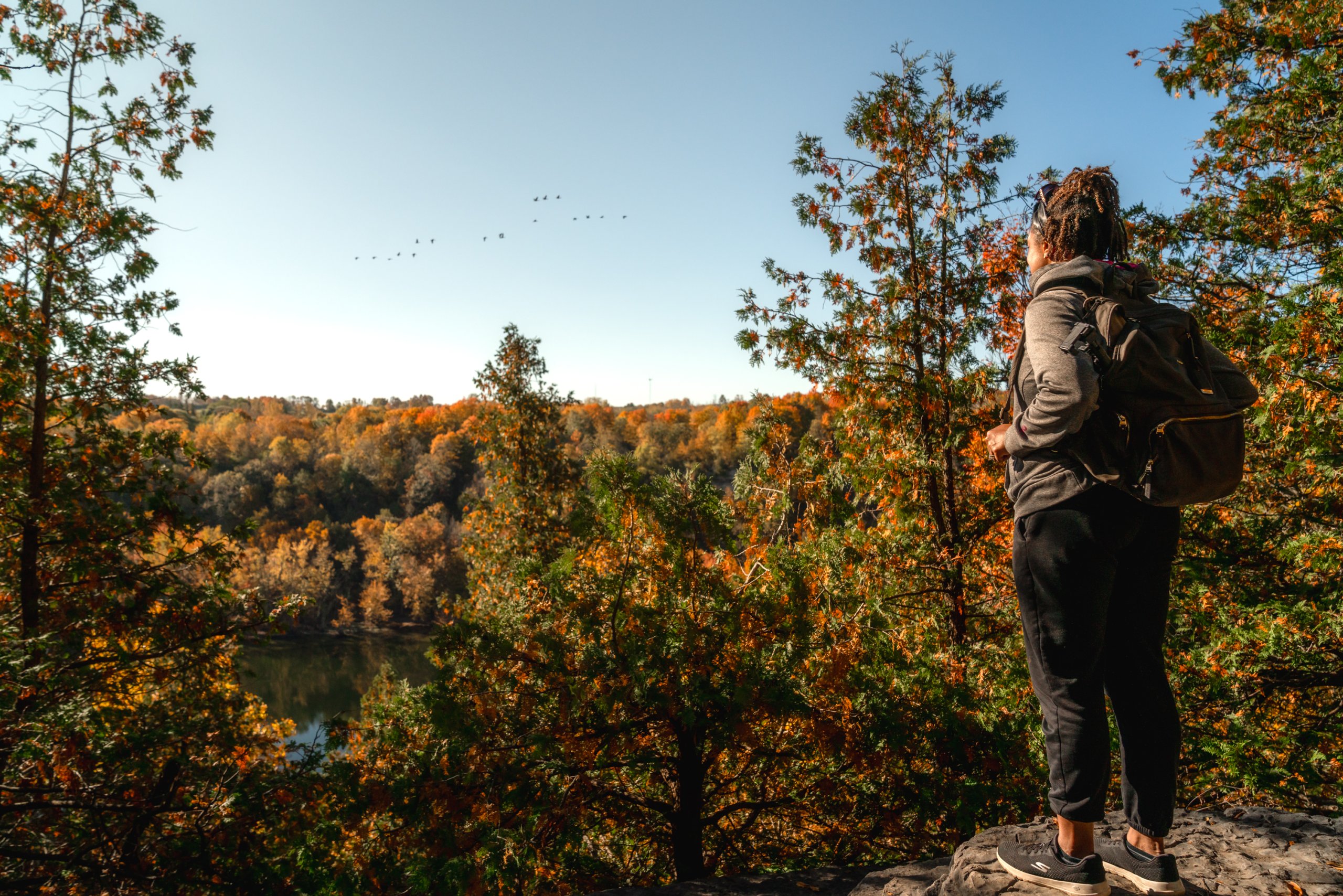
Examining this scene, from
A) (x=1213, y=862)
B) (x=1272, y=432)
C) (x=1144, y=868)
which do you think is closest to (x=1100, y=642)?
(x=1144, y=868)

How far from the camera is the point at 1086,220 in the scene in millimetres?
1913

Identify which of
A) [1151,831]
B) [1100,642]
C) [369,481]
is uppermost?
[1100,642]

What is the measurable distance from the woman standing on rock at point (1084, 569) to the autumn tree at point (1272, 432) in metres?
2.97

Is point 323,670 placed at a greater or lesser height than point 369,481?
lesser

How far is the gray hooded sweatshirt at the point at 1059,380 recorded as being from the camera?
1.70 meters

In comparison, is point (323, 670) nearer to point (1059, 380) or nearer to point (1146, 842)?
point (1146, 842)

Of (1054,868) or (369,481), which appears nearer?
(1054,868)

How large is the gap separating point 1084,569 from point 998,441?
0.43 meters

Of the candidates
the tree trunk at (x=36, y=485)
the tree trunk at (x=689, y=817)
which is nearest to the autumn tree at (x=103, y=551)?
the tree trunk at (x=36, y=485)

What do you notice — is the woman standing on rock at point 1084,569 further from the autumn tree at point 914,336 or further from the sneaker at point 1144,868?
the autumn tree at point 914,336

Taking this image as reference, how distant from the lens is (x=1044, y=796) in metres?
4.19

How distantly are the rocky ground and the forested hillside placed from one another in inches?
1289

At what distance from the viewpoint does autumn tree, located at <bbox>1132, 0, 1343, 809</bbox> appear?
13.7 ft

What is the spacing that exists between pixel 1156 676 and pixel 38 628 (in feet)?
23.5
